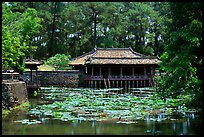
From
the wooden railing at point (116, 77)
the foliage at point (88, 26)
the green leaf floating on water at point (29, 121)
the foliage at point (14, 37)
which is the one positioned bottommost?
the green leaf floating on water at point (29, 121)

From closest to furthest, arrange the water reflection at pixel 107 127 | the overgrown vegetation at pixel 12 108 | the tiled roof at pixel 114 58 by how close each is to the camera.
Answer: the water reflection at pixel 107 127, the overgrown vegetation at pixel 12 108, the tiled roof at pixel 114 58

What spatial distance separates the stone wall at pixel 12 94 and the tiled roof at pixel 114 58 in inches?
823

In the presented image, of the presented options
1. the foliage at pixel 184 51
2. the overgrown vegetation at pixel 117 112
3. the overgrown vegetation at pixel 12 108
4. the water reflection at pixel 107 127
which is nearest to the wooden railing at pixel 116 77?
the overgrown vegetation at pixel 117 112

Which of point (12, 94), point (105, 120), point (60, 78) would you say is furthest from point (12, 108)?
point (60, 78)

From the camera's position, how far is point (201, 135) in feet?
40.1

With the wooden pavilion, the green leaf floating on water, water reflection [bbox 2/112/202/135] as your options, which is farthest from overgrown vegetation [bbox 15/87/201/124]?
the wooden pavilion

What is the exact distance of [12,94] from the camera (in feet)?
63.8

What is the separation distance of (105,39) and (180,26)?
44604 mm

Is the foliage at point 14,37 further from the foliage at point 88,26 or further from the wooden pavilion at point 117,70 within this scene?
the foliage at point 88,26

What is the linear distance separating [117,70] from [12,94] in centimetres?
2686

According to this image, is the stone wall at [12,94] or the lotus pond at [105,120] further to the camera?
the stone wall at [12,94]

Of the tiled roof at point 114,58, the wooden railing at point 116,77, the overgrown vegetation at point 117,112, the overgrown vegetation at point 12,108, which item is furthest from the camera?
the tiled roof at point 114,58

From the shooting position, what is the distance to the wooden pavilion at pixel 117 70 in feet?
141

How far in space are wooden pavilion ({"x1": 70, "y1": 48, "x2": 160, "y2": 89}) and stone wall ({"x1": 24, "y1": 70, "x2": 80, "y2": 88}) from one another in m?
1.25
